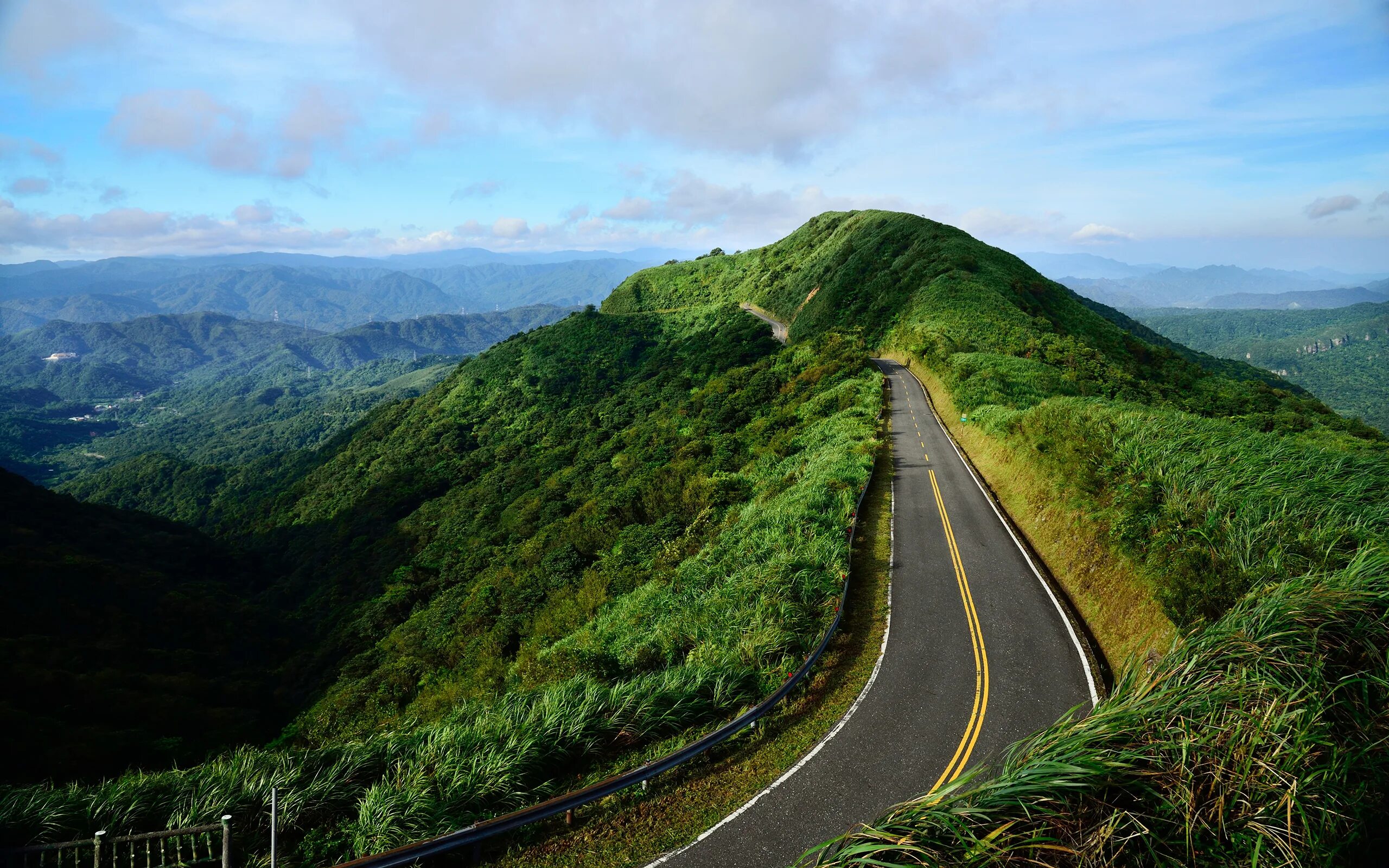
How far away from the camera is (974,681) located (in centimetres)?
1255

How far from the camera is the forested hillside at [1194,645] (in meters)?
5.12

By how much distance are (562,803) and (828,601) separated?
8766mm

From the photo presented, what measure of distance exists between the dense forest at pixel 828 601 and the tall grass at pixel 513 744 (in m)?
0.06

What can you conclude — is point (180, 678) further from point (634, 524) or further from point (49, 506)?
point (49, 506)

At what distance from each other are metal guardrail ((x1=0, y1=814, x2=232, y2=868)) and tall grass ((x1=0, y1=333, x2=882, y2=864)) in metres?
0.21

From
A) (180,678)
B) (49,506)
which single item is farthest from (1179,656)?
(49,506)

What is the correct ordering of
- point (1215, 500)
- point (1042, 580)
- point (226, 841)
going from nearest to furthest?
point (226, 841) → point (1215, 500) → point (1042, 580)

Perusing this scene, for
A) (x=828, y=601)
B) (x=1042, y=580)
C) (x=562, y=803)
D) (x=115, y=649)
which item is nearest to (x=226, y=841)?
(x=562, y=803)

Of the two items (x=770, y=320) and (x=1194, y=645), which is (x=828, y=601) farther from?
(x=770, y=320)

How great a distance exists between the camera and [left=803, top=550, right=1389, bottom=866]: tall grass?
4.99 meters

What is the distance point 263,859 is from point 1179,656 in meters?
11.9

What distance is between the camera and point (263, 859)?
761cm

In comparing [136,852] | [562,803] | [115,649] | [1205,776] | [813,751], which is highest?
[1205,776]

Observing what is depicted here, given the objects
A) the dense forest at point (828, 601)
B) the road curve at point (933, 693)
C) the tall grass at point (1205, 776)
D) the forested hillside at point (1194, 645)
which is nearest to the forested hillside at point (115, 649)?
the dense forest at point (828, 601)
